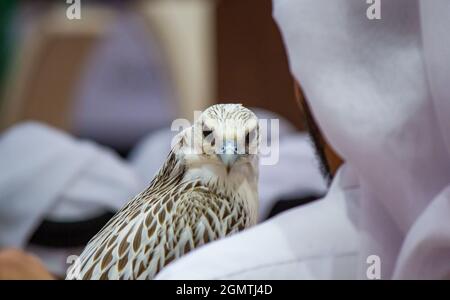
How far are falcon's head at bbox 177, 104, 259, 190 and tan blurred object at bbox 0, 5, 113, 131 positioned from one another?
61 centimetres

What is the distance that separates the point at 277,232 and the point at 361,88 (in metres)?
0.09

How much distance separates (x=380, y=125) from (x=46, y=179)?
56 centimetres

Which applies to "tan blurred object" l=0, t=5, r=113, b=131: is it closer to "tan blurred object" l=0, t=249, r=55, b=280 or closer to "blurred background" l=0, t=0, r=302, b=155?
"blurred background" l=0, t=0, r=302, b=155

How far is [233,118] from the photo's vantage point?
448mm

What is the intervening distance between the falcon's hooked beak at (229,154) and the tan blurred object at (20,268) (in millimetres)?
156

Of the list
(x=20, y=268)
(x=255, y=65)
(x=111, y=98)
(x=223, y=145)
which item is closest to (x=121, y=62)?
(x=111, y=98)

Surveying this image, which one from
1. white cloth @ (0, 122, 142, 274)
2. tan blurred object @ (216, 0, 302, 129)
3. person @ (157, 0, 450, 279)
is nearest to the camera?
person @ (157, 0, 450, 279)

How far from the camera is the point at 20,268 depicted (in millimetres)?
554

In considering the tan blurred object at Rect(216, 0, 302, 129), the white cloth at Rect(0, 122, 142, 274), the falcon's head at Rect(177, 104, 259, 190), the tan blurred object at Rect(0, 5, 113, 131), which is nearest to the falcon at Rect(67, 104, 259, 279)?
the falcon's head at Rect(177, 104, 259, 190)

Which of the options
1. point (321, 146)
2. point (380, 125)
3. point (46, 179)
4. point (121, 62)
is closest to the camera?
point (380, 125)

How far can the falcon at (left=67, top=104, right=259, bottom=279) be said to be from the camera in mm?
447

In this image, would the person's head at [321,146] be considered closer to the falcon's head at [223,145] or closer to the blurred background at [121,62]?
the falcon's head at [223,145]

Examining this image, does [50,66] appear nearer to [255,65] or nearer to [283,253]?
[255,65]

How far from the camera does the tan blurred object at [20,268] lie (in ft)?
1.75
